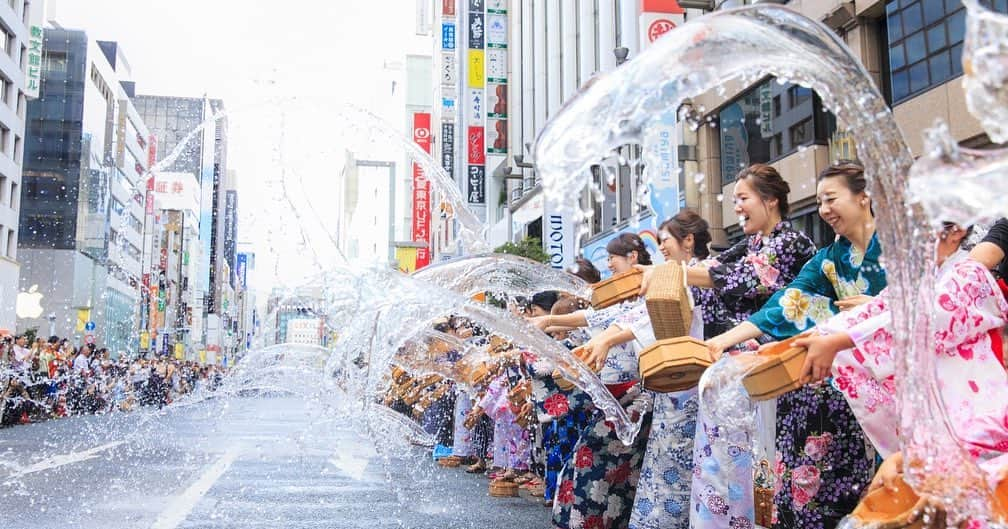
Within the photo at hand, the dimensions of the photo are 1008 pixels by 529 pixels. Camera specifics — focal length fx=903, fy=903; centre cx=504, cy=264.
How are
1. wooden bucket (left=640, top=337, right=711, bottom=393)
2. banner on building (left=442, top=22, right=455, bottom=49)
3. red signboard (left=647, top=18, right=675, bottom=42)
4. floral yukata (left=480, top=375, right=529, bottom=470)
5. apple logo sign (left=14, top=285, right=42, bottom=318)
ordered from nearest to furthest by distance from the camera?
wooden bucket (left=640, top=337, right=711, bottom=393)
floral yukata (left=480, top=375, right=529, bottom=470)
red signboard (left=647, top=18, right=675, bottom=42)
apple logo sign (left=14, top=285, right=42, bottom=318)
banner on building (left=442, top=22, right=455, bottom=49)

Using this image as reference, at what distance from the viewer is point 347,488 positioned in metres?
7.28

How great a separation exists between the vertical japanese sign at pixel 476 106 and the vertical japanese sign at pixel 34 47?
25.1m

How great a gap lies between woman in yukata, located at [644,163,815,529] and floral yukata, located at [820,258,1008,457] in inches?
36.0

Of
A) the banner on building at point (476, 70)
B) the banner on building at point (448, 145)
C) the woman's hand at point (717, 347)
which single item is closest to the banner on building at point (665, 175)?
the woman's hand at point (717, 347)

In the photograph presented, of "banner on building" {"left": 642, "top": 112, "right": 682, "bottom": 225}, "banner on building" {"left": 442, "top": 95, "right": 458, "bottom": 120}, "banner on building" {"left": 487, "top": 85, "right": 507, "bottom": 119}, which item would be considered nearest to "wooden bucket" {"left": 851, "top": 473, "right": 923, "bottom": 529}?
"banner on building" {"left": 642, "top": 112, "right": 682, "bottom": 225}

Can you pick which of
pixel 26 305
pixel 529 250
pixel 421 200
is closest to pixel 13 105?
pixel 26 305

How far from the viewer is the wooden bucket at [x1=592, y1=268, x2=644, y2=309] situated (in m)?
3.79

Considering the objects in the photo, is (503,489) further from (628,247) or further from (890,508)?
(890,508)

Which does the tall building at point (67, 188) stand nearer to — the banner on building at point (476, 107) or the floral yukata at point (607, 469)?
the banner on building at point (476, 107)

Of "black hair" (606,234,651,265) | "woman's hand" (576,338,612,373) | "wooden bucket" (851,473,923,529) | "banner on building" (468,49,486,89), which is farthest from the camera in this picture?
"banner on building" (468,49,486,89)

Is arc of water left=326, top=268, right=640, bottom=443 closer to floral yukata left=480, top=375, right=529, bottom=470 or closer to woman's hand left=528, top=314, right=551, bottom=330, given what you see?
woman's hand left=528, top=314, right=551, bottom=330

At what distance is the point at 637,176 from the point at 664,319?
16075 millimetres

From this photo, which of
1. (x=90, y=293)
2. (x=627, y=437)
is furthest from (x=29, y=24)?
(x=627, y=437)

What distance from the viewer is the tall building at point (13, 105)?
136ft
